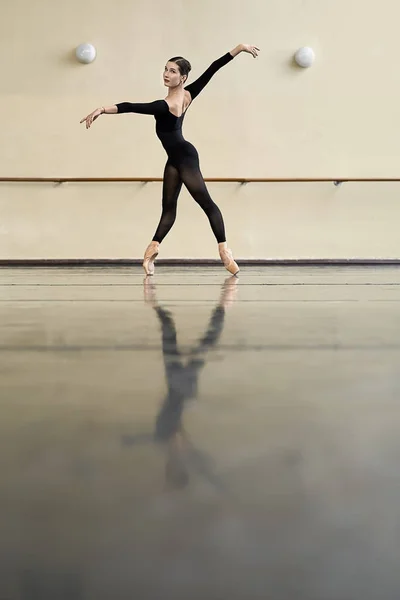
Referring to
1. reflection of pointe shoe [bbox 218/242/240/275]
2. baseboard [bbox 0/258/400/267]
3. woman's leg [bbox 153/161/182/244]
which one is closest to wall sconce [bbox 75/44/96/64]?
baseboard [bbox 0/258/400/267]

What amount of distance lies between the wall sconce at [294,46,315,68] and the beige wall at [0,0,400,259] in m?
0.07

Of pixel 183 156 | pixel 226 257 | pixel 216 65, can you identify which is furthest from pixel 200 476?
pixel 216 65

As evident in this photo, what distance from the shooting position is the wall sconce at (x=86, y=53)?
5.12 metres

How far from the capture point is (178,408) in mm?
450

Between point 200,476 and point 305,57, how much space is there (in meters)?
5.22

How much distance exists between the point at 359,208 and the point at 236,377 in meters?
4.90

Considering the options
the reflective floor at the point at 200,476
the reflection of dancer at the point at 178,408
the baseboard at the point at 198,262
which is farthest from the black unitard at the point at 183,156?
the reflective floor at the point at 200,476

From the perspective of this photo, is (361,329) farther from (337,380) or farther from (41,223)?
(41,223)

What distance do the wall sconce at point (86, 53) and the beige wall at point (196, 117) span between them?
3.1 inches

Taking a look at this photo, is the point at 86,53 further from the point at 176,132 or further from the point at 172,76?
the point at 176,132

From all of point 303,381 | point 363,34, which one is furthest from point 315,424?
point 363,34

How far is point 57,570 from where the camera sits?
0.68 feet

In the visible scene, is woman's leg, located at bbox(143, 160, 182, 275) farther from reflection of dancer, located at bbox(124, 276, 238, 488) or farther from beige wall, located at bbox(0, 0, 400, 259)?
reflection of dancer, located at bbox(124, 276, 238, 488)

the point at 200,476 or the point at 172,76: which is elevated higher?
the point at 200,476
